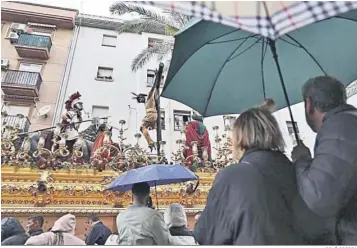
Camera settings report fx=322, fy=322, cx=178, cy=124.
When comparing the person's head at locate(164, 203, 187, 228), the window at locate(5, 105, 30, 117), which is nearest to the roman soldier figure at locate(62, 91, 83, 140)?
the window at locate(5, 105, 30, 117)

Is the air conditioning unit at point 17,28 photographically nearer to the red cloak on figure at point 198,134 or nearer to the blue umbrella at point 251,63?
the red cloak on figure at point 198,134

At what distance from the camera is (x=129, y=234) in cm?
186

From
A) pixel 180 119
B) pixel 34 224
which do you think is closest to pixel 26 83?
pixel 180 119

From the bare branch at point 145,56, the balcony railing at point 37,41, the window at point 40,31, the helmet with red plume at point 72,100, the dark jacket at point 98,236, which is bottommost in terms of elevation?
the dark jacket at point 98,236

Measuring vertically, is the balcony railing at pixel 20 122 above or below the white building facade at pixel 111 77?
below

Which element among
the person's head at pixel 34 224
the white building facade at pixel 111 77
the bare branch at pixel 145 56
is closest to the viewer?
the person's head at pixel 34 224

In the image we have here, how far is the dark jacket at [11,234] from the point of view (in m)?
1.77

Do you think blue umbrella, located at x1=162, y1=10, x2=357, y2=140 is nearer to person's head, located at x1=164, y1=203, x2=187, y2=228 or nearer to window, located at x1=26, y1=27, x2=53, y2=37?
person's head, located at x1=164, y1=203, x2=187, y2=228

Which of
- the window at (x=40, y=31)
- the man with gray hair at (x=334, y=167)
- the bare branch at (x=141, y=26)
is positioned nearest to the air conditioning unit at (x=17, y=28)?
the window at (x=40, y=31)

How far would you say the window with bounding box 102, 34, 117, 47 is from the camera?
4930 mm

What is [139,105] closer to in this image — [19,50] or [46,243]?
[19,50]

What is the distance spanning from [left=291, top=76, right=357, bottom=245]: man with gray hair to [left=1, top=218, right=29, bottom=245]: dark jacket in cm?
153

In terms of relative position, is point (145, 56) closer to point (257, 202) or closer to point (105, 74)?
point (105, 74)

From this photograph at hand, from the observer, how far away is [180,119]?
14.5 feet
